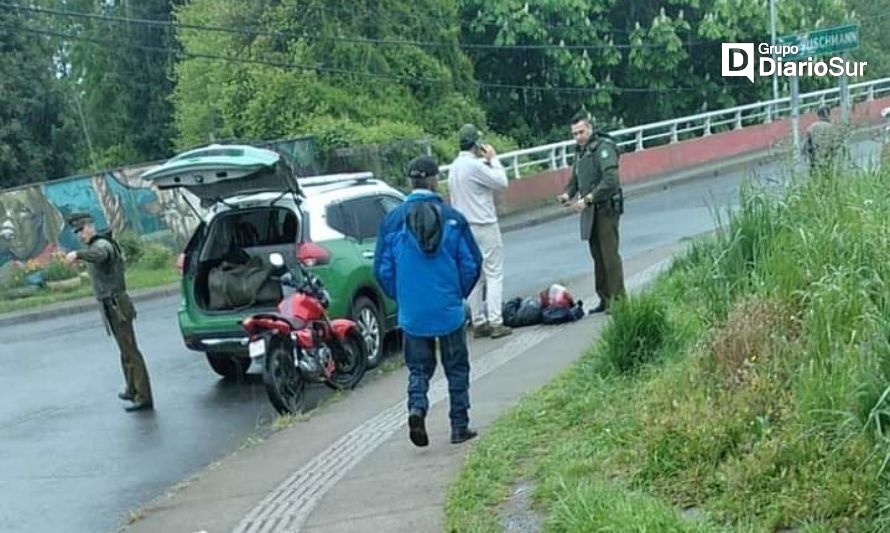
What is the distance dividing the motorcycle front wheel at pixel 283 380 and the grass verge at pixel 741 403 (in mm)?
2577

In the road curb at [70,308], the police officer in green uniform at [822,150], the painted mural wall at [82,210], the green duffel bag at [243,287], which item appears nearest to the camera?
the police officer in green uniform at [822,150]

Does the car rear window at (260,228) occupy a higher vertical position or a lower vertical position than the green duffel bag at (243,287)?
higher

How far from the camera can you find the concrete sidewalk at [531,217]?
20672mm

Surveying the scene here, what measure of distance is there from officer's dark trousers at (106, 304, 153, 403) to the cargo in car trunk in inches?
32.7

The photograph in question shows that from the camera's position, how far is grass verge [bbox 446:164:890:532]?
4375 millimetres

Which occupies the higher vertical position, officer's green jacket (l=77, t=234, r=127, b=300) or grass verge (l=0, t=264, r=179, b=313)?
officer's green jacket (l=77, t=234, r=127, b=300)

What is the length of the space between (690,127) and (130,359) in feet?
93.7

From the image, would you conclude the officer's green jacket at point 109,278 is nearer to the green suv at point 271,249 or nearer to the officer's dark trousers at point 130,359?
A: the officer's dark trousers at point 130,359

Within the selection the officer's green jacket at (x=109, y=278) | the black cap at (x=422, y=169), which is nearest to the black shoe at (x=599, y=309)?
the black cap at (x=422, y=169)

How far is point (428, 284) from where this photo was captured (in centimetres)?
668

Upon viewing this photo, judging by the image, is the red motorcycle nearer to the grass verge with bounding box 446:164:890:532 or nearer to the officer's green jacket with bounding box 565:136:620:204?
the officer's green jacket with bounding box 565:136:620:204

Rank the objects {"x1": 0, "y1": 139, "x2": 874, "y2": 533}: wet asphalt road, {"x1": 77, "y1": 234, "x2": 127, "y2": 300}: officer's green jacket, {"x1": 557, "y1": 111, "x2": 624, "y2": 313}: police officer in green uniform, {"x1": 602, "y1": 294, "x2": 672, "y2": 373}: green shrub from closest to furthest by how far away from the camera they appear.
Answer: {"x1": 602, "y1": 294, "x2": 672, "y2": 373}: green shrub, {"x1": 0, "y1": 139, "x2": 874, "y2": 533}: wet asphalt road, {"x1": 77, "y1": 234, "x2": 127, "y2": 300}: officer's green jacket, {"x1": 557, "y1": 111, "x2": 624, "y2": 313}: police officer in green uniform

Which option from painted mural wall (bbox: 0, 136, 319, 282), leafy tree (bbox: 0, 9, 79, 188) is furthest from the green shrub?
leafy tree (bbox: 0, 9, 79, 188)

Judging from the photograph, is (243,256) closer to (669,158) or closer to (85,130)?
(669,158)
